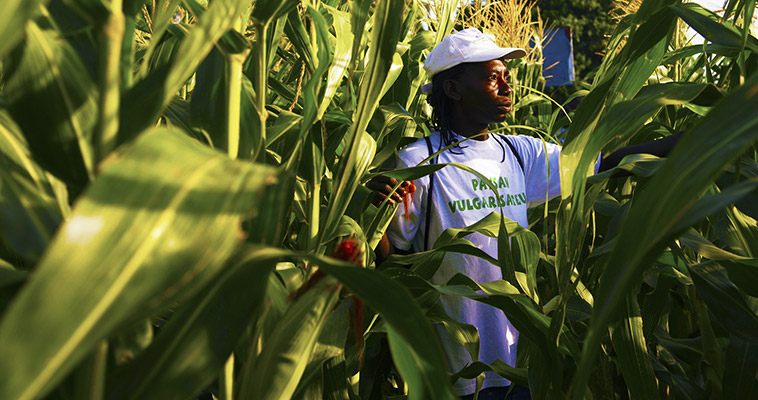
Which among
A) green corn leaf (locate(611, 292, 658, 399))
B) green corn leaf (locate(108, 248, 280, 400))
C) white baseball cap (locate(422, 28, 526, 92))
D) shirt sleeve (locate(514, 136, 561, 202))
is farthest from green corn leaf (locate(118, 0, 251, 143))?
shirt sleeve (locate(514, 136, 561, 202))

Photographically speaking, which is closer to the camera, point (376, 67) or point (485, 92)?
point (376, 67)

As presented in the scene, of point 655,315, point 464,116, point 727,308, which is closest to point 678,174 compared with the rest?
point 727,308

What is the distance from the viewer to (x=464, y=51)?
4.36ft

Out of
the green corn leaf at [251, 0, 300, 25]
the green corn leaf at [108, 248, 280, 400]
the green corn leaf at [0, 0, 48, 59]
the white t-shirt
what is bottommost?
the white t-shirt

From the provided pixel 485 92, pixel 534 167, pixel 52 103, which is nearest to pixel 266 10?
pixel 52 103

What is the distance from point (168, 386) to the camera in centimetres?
33

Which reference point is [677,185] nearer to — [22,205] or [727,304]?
[22,205]

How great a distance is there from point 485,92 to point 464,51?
0.11m

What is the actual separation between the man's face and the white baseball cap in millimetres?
33

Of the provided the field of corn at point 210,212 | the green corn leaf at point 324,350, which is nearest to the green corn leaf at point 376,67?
the field of corn at point 210,212

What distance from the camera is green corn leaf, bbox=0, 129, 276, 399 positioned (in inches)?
9.0

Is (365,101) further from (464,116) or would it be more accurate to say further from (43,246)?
(464,116)

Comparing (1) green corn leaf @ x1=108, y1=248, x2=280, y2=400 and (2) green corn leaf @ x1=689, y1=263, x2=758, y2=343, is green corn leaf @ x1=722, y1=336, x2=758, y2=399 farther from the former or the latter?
(1) green corn leaf @ x1=108, y1=248, x2=280, y2=400

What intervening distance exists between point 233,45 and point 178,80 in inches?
3.5
